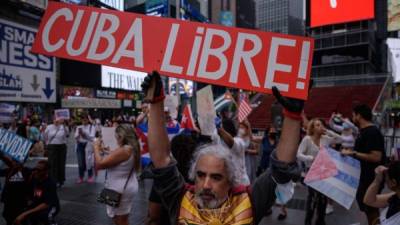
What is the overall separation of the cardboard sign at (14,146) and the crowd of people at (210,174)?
0.11 metres

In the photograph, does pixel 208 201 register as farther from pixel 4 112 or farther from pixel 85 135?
pixel 85 135

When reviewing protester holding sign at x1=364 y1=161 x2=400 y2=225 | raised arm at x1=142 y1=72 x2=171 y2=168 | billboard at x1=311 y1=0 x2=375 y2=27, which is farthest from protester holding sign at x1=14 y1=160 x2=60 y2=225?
billboard at x1=311 y1=0 x2=375 y2=27

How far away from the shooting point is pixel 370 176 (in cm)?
418

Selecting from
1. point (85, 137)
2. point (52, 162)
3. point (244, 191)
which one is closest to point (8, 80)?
point (244, 191)

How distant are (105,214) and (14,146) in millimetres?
2069

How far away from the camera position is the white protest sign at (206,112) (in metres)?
4.31

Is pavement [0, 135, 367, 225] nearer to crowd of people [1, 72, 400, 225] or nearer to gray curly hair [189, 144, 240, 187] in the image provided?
crowd of people [1, 72, 400, 225]

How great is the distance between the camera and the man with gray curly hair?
71.7 inches

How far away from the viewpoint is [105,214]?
6.15m

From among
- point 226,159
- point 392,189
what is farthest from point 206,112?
point 226,159

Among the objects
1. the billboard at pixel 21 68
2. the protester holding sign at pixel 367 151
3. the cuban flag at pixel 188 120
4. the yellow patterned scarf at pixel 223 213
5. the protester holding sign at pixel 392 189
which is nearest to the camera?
the yellow patterned scarf at pixel 223 213

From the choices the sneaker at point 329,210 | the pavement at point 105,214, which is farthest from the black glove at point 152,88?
the sneaker at point 329,210

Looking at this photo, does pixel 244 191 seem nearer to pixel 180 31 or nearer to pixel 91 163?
pixel 180 31

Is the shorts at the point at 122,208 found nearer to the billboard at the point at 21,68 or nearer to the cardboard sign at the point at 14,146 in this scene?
the billboard at the point at 21,68
